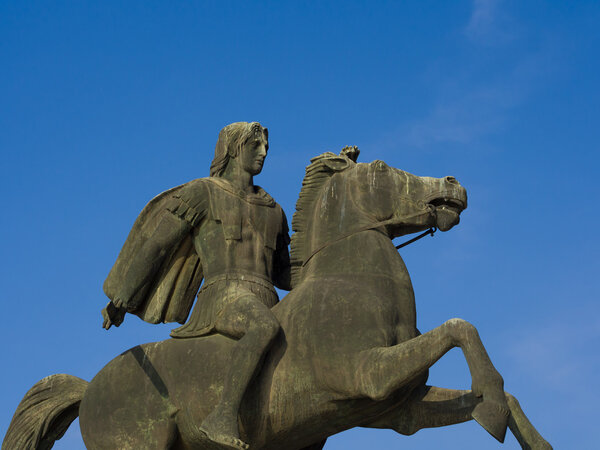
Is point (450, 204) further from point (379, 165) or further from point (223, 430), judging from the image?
point (223, 430)

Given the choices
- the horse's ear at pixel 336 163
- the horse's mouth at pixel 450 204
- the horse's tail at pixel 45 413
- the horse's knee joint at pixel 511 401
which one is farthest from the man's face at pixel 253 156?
the horse's knee joint at pixel 511 401

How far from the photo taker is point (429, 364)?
9.66 m

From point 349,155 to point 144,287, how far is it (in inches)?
95.9

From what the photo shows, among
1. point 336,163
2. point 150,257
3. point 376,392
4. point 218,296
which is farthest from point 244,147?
point 376,392

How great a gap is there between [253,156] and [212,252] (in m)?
1.12

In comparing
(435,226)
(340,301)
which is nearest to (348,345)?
(340,301)

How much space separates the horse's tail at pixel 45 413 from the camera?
11016mm

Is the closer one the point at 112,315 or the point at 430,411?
the point at 430,411

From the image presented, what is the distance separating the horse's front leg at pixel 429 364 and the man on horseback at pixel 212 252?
1.17 metres

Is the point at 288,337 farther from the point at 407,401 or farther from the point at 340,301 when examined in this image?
the point at 407,401

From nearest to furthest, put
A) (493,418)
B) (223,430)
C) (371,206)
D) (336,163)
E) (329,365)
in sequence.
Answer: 1. (493,418)
2. (223,430)
3. (329,365)
4. (371,206)
5. (336,163)

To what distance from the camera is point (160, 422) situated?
407 inches

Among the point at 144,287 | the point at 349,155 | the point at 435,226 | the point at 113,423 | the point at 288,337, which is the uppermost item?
the point at 349,155

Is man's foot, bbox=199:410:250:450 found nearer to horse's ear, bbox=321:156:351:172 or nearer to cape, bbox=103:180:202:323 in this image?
cape, bbox=103:180:202:323
